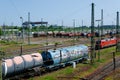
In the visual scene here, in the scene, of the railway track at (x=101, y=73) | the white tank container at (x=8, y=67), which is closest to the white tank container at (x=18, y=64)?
the white tank container at (x=8, y=67)

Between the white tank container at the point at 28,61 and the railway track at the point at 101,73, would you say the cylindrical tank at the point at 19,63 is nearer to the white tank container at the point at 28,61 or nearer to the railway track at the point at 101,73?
the white tank container at the point at 28,61

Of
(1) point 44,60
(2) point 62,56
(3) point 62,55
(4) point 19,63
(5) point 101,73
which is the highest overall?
(4) point 19,63

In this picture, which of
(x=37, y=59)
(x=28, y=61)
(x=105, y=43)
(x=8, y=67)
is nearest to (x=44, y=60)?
(x=37, y=59)

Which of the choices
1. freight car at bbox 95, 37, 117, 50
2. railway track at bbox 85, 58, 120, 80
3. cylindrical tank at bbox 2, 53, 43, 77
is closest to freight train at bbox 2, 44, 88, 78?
cylindrical tank at bbox 2, 53, 43, 77

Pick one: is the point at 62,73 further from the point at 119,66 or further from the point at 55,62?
the point at 119,66

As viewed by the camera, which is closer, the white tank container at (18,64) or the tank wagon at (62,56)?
the white tank container at (18,64)

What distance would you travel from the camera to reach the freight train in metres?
31.9

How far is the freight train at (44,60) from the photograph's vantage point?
31.9m

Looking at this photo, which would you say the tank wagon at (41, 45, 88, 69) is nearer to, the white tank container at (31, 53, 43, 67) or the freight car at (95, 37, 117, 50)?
the white tank container at (31, 53, 43, 67)

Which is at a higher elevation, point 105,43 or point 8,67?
point 8,67

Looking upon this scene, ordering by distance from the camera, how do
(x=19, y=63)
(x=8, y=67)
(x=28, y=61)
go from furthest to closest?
(x=28, y=61), (x=19, y=63), (x=8, y=67)

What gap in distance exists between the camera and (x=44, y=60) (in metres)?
39.1

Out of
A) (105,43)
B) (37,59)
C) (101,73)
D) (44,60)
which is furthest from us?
(105,43)

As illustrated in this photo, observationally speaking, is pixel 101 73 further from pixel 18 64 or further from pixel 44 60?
pixel 18 64
